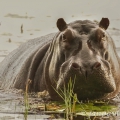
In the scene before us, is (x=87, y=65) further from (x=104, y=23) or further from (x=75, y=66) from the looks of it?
(x=104, y=23)

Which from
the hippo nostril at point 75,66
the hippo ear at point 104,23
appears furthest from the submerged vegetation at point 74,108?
the hippo ear at point 104,23

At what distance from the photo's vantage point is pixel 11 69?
11.6 meters

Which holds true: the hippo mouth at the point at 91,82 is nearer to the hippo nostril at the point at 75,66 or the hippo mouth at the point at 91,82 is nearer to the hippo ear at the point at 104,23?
the hippo nostril at the point at 75,66

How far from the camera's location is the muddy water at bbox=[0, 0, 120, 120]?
17609 millimetres

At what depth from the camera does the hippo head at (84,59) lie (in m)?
7.99

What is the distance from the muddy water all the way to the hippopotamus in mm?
4763

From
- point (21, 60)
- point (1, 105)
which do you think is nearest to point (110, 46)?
point (1, 105)

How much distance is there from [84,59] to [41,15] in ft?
47.2

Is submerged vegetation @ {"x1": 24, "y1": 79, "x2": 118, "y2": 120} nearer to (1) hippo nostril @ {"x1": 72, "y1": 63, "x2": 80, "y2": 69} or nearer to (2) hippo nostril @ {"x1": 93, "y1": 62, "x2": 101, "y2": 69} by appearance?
(1) hippo nostril @ {"x1": 72, "y1": 63, "x2": 80, "y2": 69}

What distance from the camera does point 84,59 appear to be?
26.4 ft

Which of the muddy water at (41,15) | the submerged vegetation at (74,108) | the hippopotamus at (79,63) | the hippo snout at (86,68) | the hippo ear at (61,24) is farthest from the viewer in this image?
the muddy water at (41,15)

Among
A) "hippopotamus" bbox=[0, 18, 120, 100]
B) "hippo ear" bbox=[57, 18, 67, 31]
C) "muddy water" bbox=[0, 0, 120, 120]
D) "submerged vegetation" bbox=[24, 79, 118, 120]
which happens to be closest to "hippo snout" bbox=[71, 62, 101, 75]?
"hippopotamus" bbox=[0, 18, 120, 100]

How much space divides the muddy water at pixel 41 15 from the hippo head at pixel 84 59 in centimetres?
599

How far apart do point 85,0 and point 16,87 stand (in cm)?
1555
